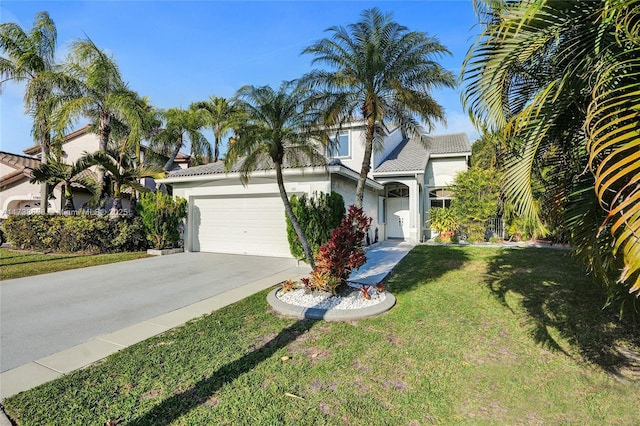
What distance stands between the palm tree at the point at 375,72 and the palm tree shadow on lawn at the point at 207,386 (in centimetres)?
384

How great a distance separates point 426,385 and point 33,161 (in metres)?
29.7

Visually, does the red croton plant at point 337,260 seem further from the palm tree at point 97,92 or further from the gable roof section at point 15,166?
the gable roof section at point 15,166

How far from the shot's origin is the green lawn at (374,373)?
308 cm

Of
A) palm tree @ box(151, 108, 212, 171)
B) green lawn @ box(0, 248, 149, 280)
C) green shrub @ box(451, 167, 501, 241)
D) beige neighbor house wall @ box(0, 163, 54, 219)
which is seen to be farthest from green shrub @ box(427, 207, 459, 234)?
beige neighbor house wall @ box(0, 163, 54, 219)

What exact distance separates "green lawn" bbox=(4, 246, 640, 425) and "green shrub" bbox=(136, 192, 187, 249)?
9005 millimetres

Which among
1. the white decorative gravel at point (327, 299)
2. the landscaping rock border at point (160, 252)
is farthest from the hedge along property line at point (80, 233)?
the white decorative gravel at point (327, 299)

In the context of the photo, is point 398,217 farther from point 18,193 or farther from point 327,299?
point 18,193

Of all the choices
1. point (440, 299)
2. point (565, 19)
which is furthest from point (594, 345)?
point (565, 19)

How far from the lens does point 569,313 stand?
5.84 m

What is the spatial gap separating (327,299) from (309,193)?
5794mm

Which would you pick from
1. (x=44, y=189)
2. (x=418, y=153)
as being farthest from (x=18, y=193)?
(x=418, y=153)

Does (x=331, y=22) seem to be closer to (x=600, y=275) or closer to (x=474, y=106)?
(x=474, y=106)

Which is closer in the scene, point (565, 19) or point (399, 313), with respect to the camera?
point (565, 19)

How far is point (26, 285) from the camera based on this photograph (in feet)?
26.8
